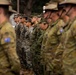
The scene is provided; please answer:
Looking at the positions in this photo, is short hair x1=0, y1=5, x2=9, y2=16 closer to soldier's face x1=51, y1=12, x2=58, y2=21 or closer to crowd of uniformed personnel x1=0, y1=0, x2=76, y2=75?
crowd of uniformed personnel x1=0, y1=0, x2=76, y2=75

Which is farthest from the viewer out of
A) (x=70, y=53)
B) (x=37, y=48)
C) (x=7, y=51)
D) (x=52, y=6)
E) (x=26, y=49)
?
(x=26, y=49)

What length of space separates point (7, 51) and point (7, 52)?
2 cm

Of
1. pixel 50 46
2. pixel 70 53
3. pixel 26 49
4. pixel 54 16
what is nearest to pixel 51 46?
pixel 50 46

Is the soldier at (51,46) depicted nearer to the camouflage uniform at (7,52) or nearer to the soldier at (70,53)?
the camouflage uniform at (7,52)

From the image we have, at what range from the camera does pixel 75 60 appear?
5.32 meters

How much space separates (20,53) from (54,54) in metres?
5.25

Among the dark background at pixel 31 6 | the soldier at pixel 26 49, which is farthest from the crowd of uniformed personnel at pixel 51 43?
the dark background at pixel 31 6

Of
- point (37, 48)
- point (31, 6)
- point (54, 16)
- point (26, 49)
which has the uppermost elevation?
point (54, 16)

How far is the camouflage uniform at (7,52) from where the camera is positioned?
5.79 meters

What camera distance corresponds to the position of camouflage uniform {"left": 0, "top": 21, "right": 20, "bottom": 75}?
19.0 ft

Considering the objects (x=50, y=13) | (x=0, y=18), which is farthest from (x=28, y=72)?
(x=0, y=18)

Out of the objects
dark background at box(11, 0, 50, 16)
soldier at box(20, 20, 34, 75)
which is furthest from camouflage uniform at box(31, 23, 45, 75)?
dark background at box(11, 0, 50, 16)

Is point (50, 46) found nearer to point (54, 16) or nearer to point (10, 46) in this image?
point (54, 16)

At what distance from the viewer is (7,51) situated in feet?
19.0
